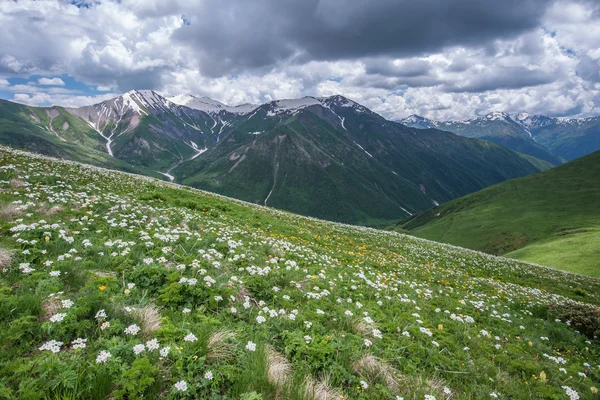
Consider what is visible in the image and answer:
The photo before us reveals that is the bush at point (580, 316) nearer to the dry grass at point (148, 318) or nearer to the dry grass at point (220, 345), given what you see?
the dry grass at point (220, 345)

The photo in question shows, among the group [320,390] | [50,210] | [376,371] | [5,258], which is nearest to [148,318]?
[320,390]

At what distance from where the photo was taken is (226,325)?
6.83 metres

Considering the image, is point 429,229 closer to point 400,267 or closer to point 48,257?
point 400,267

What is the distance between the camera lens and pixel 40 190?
1498cm

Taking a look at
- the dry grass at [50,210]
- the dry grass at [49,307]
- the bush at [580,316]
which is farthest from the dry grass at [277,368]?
the bush at [580,316]

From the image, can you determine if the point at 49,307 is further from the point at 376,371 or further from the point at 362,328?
the point at 362,328

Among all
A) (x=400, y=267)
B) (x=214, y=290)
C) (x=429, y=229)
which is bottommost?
(x=429, y=229)

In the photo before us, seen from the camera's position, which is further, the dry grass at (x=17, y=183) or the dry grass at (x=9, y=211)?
the dry grass at (x=17, y=183)

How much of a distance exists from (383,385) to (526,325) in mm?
11203

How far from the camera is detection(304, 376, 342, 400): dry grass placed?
17.2ft

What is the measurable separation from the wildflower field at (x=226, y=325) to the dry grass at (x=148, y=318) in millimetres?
39

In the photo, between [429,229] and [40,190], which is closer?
[40,190]

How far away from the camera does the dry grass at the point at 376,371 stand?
6.46 meters

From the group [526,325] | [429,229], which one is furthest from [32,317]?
[429,229]
